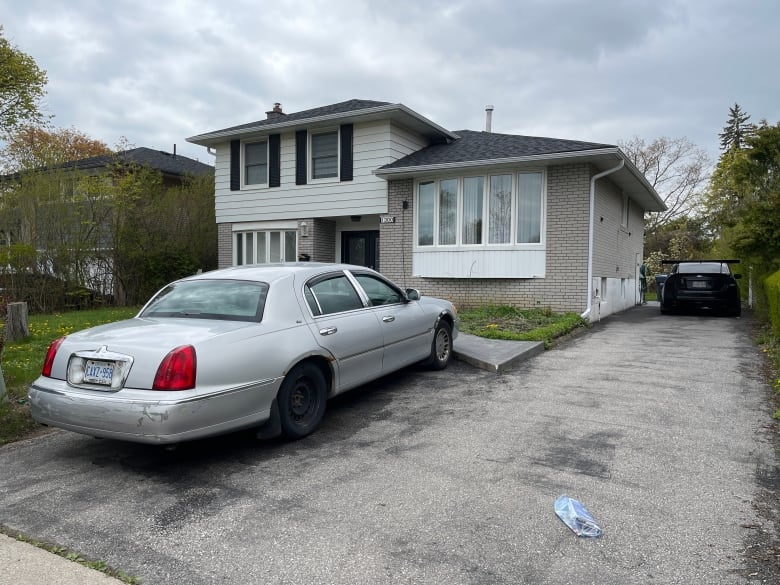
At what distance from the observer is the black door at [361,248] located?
15.4m

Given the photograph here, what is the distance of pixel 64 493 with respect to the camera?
3.72 meters

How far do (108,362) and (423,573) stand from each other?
2.64 m

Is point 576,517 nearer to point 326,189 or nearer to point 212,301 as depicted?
point 212,301

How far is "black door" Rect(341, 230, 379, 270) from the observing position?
15.4 metres

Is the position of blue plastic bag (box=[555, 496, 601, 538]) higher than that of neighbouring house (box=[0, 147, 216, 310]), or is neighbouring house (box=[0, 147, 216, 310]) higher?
neighbouring house (box=[0, 147, 216, 310])

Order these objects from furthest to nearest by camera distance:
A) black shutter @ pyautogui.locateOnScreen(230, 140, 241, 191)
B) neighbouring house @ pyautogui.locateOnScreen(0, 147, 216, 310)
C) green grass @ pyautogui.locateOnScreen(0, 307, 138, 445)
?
1. black shutter @ pyautogui.locateOnScreen(230, 140, 241, 191)
2. neighbouring house @ pyautogui.locateOnScreen(0, 147, 216, 310)
3. green grass @ pyautogui.locateOnScreen(0, 307, 138, 445)

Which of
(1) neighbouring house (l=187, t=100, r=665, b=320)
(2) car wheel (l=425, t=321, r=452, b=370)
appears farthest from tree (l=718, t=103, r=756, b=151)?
(2) car wheel (l=425, t=321, r=452, b=370)

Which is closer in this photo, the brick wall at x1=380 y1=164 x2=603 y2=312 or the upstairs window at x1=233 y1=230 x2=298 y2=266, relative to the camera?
the brick wall at x1=380 y1=164 x2=603 y2=312

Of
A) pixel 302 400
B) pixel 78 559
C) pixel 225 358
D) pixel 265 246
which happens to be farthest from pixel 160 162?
pixel 78 559

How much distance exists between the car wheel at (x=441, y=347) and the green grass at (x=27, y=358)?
4.32m

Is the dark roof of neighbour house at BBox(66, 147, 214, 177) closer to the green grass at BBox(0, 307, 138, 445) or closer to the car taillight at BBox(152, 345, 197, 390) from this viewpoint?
the green grass at BBox(0, 307, 138, 445)

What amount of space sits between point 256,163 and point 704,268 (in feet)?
40.7

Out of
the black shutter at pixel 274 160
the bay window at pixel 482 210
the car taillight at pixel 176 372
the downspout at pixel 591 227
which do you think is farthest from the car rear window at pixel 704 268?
the car taillight at pixel 176 372

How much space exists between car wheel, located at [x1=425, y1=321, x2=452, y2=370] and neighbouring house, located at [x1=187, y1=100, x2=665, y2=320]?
5.49 meters
